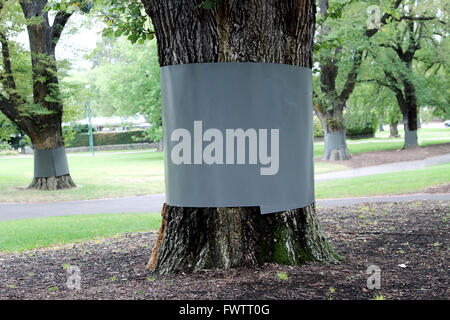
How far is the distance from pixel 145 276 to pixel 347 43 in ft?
80.3

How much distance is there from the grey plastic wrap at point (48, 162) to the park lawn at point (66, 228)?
27.0 ft

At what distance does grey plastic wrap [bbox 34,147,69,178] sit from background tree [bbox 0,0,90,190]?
19 centimetres

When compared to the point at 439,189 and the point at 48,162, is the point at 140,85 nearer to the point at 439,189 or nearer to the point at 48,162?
the point at 48,162

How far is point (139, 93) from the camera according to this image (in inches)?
1682

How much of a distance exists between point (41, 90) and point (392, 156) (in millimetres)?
→ 20962

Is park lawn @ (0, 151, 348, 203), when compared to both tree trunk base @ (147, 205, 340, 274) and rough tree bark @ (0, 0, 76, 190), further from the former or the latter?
tree trunk base @ (147, 205, 340, 274)

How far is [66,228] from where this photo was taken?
12156 millimetres

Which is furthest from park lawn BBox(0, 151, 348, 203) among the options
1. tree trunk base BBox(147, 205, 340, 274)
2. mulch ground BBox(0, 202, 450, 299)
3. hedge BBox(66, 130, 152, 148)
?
hedge BBox(66, 130, 152, 148)

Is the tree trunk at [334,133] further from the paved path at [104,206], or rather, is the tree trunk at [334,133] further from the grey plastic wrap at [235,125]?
the grey plastic wrap at [235,125]

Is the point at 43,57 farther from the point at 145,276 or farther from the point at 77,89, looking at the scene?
the point at 145,276

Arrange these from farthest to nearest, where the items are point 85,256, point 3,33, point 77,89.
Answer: point 77,89 → point 3,33 → point 85,256

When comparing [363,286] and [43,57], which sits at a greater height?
[43,57]

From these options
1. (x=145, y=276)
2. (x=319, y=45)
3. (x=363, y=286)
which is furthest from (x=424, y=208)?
(x=145, y=276)

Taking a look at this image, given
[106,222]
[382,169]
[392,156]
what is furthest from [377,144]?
[106,222]
